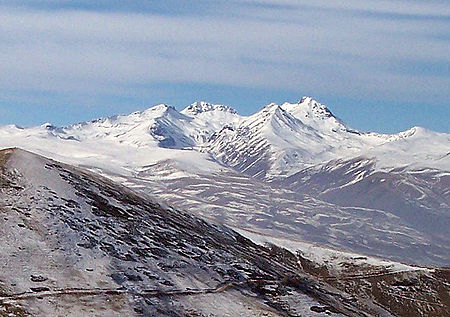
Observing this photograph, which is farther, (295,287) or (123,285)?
(295,287)

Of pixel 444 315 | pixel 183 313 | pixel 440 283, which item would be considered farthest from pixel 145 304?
pixel 440 283

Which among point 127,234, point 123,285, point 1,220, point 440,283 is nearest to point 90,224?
point 127,234

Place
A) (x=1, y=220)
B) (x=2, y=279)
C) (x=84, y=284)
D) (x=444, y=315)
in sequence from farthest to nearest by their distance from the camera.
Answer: (x=444, y=315)
(x=1, y=220)
(x=84, y=284)
(x=2, y=279)

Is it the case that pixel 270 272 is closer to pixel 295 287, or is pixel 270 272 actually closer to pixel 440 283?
pixel 295 287

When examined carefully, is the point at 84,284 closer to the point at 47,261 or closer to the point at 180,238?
the point at 47,261

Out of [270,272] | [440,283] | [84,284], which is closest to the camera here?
[84,284]

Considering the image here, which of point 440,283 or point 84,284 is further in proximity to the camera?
point 440,283
